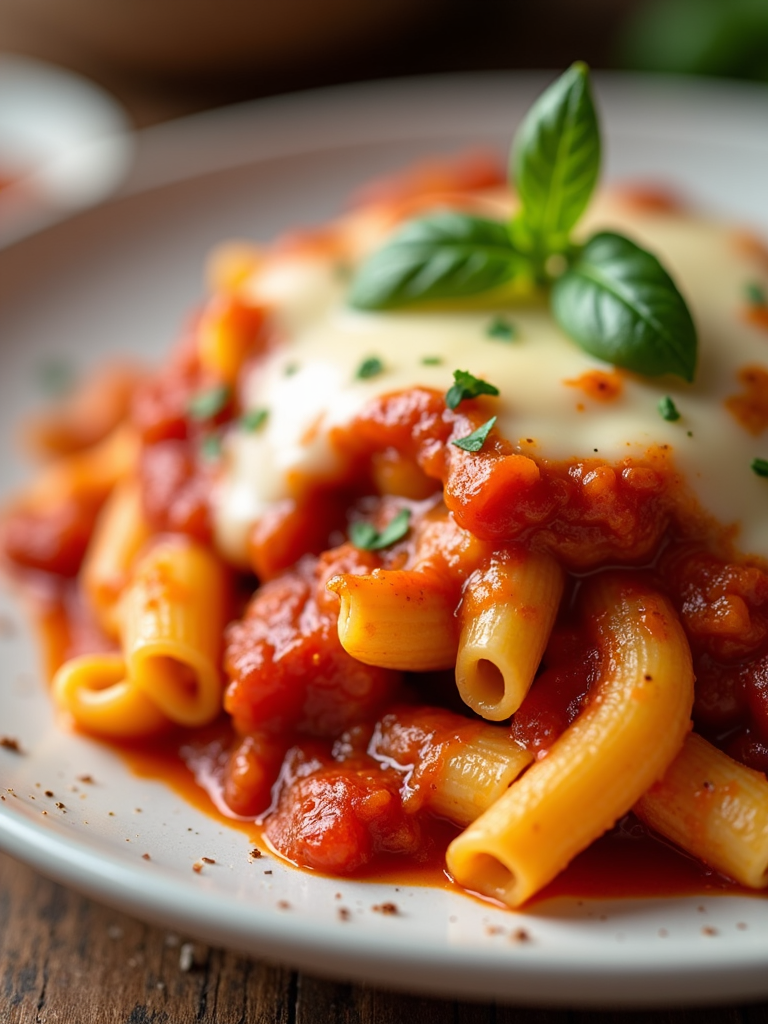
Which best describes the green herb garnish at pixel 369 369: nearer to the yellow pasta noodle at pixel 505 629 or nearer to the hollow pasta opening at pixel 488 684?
the yellow pasta noodle at pixel 505 629

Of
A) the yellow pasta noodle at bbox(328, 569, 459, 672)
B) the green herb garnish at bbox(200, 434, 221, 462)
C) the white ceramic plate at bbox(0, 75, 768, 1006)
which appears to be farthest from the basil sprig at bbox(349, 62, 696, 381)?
the white ceramic plate at bbox(0, 75, 768, 1006)

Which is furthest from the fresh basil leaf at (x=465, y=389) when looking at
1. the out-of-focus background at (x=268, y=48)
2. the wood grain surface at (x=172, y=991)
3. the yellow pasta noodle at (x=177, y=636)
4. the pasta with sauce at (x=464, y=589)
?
the out-of-focus background at (x=268, y=48)

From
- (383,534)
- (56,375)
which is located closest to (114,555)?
(383,534)

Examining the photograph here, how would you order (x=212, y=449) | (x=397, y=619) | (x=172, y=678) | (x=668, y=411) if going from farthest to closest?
(x=212, y=449) → (x=172, y=678) → (x=668, y=411) → (x=397, y=619)

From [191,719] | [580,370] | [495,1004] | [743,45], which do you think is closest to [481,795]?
[495,1004]

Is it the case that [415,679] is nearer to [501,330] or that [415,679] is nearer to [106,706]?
[106,706]

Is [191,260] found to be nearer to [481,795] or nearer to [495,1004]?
[481,795]

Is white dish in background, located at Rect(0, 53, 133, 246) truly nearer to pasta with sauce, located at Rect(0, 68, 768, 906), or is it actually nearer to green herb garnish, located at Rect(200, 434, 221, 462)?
green herb garnish, located at Rect(200, 434, 221, 462)
